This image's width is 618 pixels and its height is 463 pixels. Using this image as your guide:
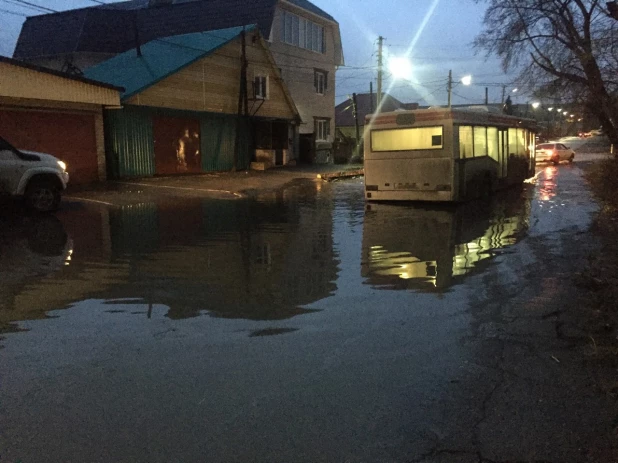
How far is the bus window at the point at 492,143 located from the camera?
1850 centimetres

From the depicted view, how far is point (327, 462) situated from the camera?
3400 mm

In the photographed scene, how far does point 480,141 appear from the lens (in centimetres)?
1766

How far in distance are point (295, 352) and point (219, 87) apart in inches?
994

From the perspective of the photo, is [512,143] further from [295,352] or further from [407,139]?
[295,352]

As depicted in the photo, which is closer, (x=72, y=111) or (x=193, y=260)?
(x=193, y=260)

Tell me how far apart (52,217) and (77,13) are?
2882 centimetres

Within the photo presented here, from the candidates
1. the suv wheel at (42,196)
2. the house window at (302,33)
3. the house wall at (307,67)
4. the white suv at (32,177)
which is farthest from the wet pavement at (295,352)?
the house window at (302,33)

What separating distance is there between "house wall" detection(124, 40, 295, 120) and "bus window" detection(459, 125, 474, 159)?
551 inches

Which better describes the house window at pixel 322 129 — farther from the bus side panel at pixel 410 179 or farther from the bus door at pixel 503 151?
the bus side panel at pixel 410 179

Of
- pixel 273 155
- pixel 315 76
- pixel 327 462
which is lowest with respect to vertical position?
pixel 327 462

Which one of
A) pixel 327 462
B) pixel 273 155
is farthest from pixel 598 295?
pixel 273 155

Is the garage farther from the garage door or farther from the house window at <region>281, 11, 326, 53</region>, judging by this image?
the house window at <region>281, 11, 326, 53</region>

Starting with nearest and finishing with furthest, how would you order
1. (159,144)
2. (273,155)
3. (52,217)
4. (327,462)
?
(327,462) → (52,217) → (159,144) → (273,155)

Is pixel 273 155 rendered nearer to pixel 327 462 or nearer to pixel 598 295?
pixel 598 295
